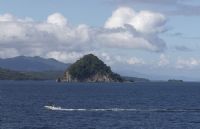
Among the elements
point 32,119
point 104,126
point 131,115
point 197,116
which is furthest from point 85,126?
point 197,116

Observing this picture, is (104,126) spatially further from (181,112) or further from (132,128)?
(181,112)

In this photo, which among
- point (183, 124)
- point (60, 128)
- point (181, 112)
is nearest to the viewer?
point (60, 128)

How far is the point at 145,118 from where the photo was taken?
459 ft

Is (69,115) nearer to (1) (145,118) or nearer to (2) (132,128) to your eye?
(1) (145,118)

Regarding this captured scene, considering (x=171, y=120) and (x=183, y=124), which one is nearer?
(x=183, y=124)

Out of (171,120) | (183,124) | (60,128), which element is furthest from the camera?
(171,120)

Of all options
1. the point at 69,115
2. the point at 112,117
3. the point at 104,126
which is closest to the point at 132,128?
the point at 104,126

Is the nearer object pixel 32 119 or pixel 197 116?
pixel 32 119

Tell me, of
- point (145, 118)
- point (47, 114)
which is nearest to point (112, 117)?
point (145, 118)

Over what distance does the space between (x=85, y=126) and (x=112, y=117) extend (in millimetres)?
20227

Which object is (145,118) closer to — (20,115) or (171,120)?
(171,120)

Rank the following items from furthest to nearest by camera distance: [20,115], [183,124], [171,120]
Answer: [20,115] → [171,120] → [183,124]

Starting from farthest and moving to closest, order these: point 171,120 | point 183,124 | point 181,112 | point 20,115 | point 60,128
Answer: point 181,112 < point 20,115 < point 171,120 < point 183,124 < point 60,128

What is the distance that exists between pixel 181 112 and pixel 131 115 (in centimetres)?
1980
